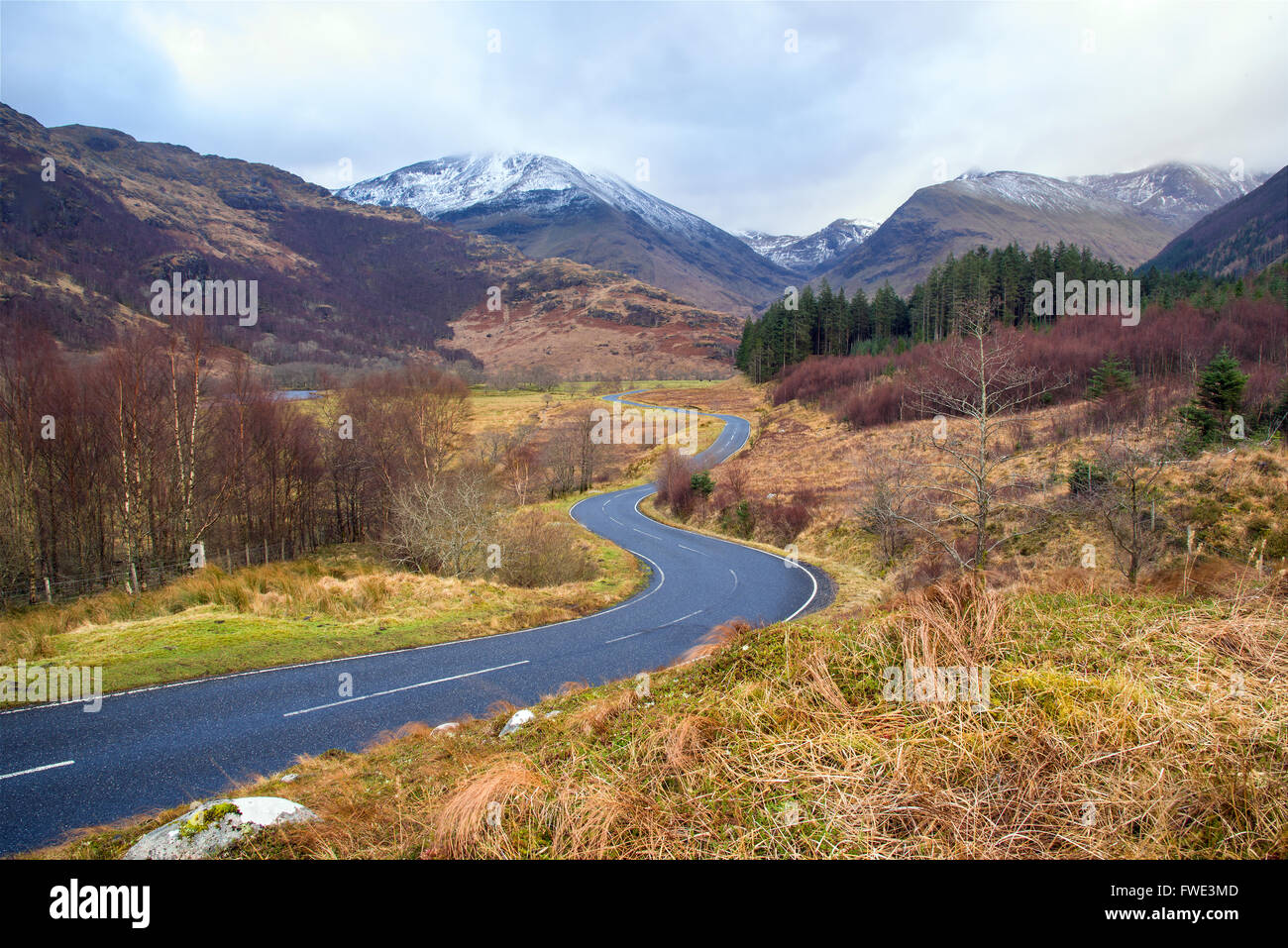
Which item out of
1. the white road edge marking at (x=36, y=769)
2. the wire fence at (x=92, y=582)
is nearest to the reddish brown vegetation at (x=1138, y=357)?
the white road edge marking at (x=36, y=769)

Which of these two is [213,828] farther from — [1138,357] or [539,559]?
A: [1138,357]

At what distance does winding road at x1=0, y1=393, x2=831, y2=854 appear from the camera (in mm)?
6422

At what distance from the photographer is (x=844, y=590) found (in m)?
19.2

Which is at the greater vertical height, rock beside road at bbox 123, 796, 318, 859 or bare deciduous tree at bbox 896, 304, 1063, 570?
bare deciduous tree at bbox 896, 304, 1063, 570

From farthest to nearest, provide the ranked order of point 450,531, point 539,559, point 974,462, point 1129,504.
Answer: point 539,559 → point 450,531 → point 1129,504 → point 974,462

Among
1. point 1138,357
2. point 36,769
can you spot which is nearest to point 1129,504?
point 36,769

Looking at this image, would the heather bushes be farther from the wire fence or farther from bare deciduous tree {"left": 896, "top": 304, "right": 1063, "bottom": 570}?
bare deciduous tree {"left": 896, "top": 304, "right": 1063, "bottom": 570}

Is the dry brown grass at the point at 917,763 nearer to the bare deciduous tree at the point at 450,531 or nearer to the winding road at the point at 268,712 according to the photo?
the winding road at the point at 268,712

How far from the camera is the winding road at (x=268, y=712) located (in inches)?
253

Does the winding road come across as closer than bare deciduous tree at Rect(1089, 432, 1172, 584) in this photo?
Yes

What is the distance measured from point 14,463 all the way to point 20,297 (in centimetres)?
12627

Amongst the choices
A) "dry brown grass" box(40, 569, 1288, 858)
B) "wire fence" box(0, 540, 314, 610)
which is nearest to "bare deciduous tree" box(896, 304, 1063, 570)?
"dry brown grass" box(40, 569, 1288, 858)

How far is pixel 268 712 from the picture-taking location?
29.3ft
